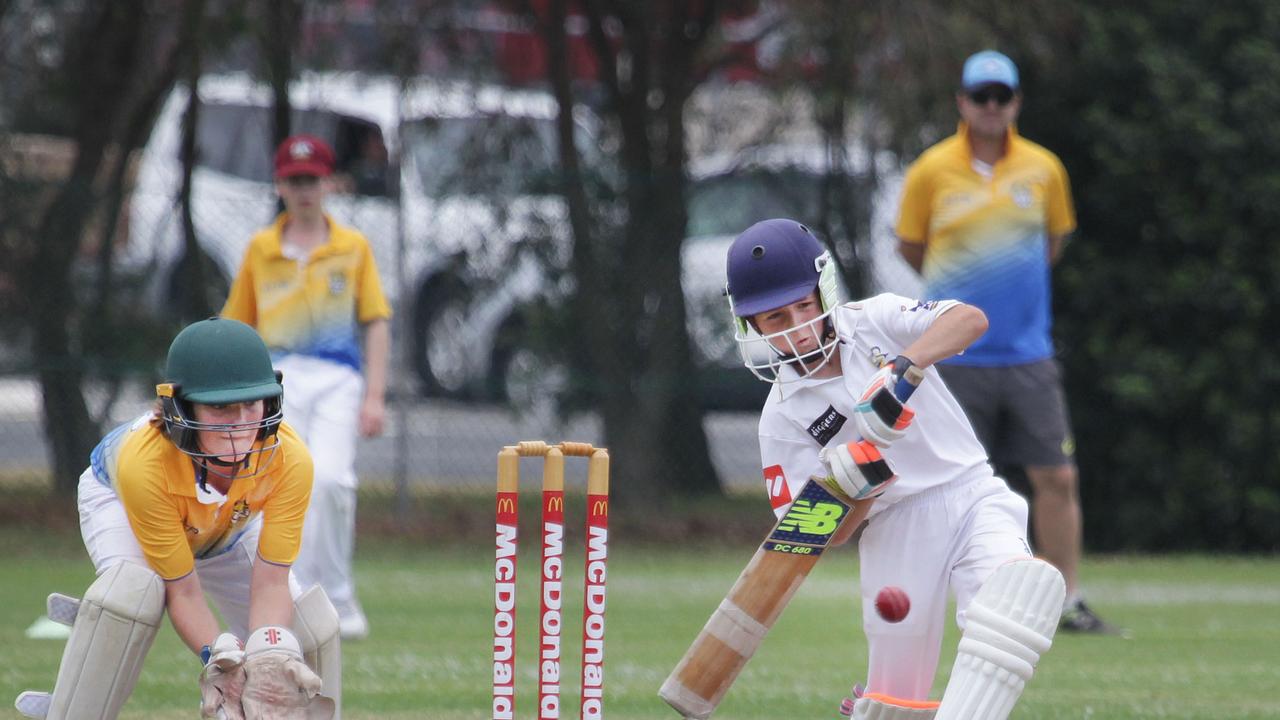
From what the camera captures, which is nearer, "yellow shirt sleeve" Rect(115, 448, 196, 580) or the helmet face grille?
the helmet face grille

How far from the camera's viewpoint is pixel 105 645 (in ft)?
13.7

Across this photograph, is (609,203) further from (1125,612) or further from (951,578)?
(951,578)

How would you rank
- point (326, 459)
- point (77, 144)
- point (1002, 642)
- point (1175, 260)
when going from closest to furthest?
point (1002, 642), point (326, 459), point (1175, 260), point (77, 144)

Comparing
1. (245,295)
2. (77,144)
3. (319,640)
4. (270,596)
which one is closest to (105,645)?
(270,596)

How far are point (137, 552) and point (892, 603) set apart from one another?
1.79 meters

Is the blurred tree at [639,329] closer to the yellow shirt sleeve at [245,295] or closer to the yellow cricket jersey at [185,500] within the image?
the yellow shirt sleeve at [245,295]

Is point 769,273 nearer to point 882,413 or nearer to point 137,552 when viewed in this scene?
point 882,413

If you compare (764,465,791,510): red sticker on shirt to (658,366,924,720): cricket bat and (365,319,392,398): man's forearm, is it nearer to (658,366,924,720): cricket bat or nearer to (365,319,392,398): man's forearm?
(658,366,924,720): cricket bat

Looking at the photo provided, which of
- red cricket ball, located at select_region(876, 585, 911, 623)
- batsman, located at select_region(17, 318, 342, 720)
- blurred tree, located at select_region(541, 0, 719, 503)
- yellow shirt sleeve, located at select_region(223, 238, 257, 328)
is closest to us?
batsman, located at select_region(17, 318, 342, 720)

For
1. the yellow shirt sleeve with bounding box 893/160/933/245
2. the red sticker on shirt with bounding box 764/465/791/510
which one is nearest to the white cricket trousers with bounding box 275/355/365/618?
the yellow shirt sleeve with bounding box 893/160/933/245

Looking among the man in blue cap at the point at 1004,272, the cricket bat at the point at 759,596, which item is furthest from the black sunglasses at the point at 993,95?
the cricket bat at the point at 759,596

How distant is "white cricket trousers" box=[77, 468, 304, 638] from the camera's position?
174 inches

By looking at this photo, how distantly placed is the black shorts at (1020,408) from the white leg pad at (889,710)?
285 centimetres

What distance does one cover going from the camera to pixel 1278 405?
33.4 ft
